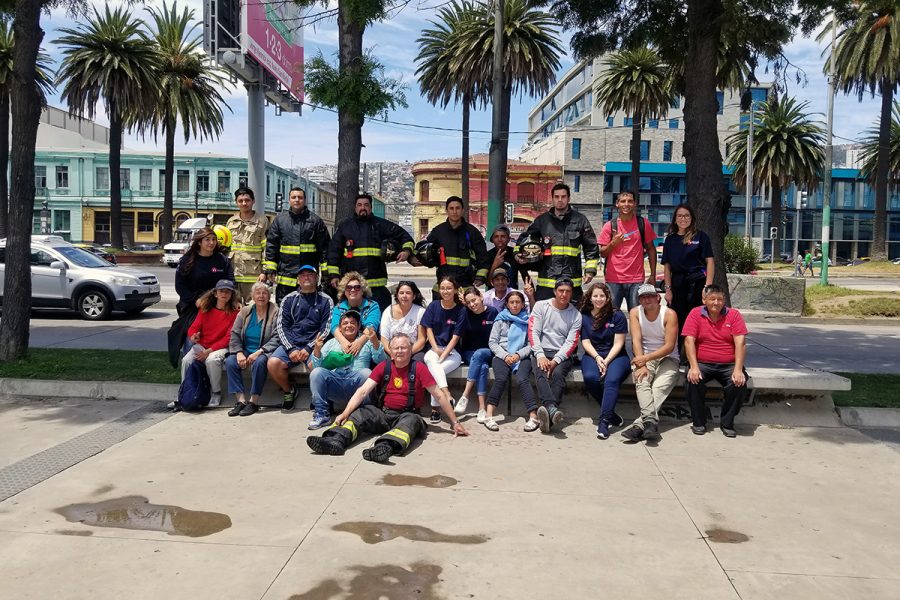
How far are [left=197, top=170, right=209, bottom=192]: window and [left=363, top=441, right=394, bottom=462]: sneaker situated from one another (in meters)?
64.9

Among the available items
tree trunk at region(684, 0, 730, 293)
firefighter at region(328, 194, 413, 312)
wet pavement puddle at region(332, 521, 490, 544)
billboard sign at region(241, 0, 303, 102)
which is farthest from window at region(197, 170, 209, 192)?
wet pavement puddle at region(332, 521, 490, 544)

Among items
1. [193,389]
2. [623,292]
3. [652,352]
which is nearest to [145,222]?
[193,389]

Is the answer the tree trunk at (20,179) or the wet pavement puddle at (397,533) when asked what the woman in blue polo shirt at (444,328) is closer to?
the wet pavement puddle at (397,533)

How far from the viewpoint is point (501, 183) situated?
50.8 feet

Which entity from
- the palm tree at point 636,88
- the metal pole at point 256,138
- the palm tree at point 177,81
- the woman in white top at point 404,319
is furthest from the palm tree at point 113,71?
the woman in white top at point 404,319

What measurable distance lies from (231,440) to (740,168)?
168 ft

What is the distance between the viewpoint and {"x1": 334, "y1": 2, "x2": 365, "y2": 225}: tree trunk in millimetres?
8828

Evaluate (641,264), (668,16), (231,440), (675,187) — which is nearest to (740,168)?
(675,187)

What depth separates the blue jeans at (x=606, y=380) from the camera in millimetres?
6840

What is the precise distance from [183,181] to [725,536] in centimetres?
6803

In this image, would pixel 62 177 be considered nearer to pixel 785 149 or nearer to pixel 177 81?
pixel 177 81

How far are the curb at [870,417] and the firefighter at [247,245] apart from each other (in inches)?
259

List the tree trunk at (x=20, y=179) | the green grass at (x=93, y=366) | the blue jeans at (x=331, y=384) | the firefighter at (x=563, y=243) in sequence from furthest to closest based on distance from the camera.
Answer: the tree trunk at (x=20, y=179)
the green grass at (x=93, y=366)
the firefighter at (x=563, y=243)
the blue jeans at (x=331, y=384)

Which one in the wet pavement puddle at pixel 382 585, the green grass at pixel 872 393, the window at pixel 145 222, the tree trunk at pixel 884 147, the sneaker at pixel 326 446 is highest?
the tree trunk at pixel 884 147
